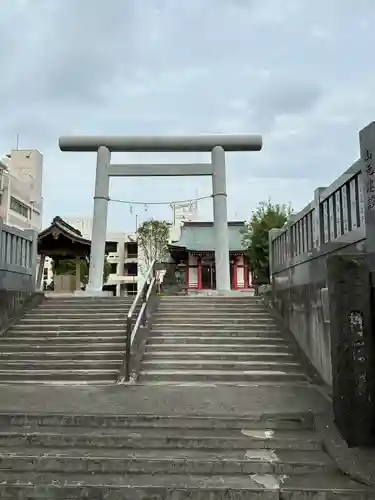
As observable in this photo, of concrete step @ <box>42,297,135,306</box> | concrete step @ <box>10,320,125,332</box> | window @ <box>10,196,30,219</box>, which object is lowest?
concrete step @ <box>10,320,125,332</box>

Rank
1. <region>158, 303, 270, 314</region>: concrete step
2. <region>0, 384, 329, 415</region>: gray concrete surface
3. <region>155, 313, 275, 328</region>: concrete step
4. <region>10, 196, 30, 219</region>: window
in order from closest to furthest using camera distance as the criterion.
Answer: <region>0, 384, 329, 415</region>: gray concrete surface
<region>155, 313, 275, 328</region>: concrete step
<region>158, 303, 270, 314</region>: concrete step
<region>10, 196, 30, 219</region>: window

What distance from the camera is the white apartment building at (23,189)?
43725 mm

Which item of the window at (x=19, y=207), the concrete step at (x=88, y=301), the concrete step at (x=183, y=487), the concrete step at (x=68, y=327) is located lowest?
the concrete step at (x=183, y=487)

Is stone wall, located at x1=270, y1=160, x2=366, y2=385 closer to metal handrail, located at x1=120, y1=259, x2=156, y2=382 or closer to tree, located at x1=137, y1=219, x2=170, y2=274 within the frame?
metal handrail, located at x1=120, y1=259, x2=156, y2=382

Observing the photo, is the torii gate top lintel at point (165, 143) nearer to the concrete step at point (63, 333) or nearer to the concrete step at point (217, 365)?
the concrete step at point (63, 333)

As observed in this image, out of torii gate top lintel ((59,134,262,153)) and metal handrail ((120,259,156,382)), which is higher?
torii gate top lintel ((59,134,262,153))

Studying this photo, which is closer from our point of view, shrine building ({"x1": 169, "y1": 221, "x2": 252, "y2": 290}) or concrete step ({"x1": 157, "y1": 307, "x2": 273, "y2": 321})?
concrete step ({"x1": 157, "y1": 307, "x2": 273, "y2": 321})

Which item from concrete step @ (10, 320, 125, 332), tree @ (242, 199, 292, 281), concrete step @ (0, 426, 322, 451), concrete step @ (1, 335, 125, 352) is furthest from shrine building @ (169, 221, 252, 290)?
concrete step @ (0, 426, 322, 451)

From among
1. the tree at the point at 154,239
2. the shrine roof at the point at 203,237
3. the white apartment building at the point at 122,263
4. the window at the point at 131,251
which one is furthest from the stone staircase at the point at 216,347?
the window at the point at 131,251

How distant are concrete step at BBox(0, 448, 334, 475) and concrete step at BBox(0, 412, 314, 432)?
0.61 metres

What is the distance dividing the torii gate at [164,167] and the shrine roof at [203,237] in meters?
14.8


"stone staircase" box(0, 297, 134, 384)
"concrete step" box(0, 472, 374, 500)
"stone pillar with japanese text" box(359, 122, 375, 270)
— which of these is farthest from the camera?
"stone staircase" box(0, 297, 134, 384)

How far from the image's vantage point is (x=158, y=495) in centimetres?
404

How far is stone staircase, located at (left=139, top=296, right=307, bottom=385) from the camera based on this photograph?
8391 mm
